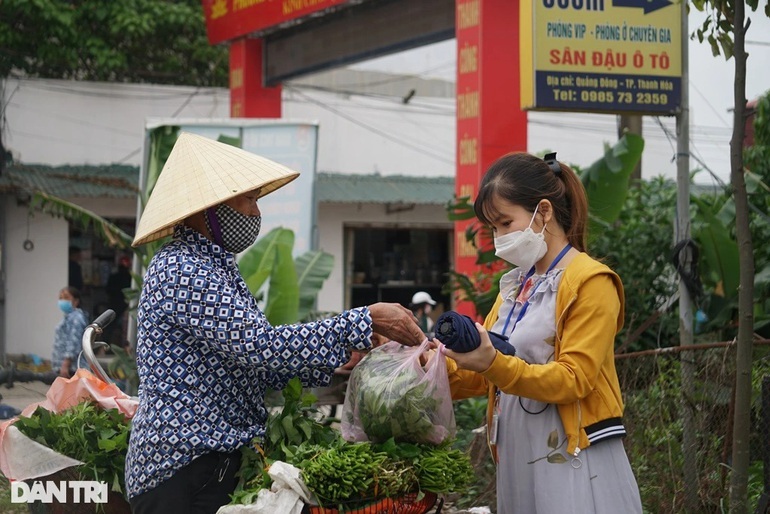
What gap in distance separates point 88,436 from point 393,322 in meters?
1.10

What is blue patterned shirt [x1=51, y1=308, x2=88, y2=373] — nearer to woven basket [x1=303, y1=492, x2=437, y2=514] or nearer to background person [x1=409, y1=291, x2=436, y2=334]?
background person [x1=409, y1=291, x2=436, y2=334]

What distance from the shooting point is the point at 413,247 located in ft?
62.6

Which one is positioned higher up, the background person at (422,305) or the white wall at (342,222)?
the white wall at (342,222)

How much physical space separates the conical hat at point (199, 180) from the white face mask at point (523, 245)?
2.13 ft

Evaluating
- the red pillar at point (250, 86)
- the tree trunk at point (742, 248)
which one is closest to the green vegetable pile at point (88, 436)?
the tree trunk at point (742, 248)

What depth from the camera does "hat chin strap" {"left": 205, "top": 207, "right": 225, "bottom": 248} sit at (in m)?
2.85

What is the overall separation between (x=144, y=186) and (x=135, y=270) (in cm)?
69

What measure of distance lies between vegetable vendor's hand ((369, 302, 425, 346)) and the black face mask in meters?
0.42

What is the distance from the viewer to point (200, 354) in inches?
108

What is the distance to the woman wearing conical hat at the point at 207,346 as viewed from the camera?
269cm

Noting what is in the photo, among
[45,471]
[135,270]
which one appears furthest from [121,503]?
[135,270]

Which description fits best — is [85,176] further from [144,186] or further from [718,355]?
[718,355]

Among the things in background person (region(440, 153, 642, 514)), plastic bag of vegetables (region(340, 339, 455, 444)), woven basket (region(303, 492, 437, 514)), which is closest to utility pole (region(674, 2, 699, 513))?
background person (region(440, 153, 642, 514))

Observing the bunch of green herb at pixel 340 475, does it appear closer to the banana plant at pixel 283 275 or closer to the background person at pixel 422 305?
the banana plant at pixel 283 275
